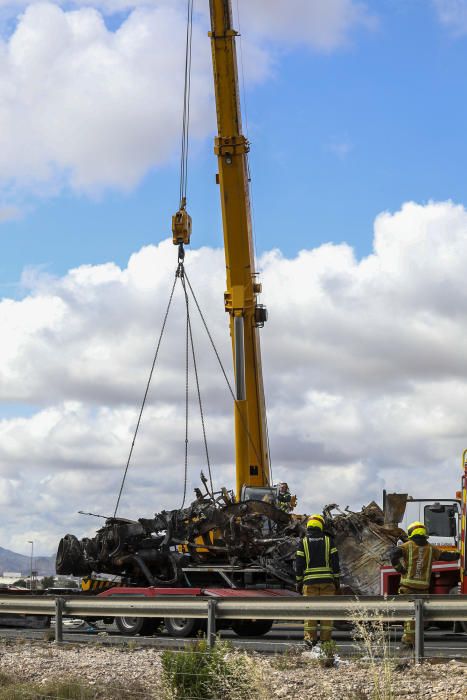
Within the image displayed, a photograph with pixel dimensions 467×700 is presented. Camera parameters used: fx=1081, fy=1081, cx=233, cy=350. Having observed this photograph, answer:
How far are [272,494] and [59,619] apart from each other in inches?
348

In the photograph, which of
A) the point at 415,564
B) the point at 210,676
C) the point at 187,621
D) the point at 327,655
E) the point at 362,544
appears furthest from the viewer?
the point at 362,544

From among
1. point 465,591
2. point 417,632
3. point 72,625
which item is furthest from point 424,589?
point 72,625

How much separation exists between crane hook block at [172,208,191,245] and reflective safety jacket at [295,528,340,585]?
501 inches

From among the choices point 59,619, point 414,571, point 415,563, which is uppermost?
point 415,563

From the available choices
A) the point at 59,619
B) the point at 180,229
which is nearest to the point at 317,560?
the point at 59,619

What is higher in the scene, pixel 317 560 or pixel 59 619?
pixel 317 560

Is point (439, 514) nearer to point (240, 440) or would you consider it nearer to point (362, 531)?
point (362, 531)

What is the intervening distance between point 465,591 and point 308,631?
4509 mm

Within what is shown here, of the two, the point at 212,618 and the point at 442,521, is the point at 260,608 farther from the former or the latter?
the point at 442,521

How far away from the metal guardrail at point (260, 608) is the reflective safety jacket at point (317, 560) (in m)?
1.55

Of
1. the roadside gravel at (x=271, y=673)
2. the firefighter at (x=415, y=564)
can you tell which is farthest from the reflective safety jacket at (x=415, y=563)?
the roadside gravel at (x=271, y=673)

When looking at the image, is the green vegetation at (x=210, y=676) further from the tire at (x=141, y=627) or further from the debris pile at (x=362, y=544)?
the debris pile at (x=362, y=544)

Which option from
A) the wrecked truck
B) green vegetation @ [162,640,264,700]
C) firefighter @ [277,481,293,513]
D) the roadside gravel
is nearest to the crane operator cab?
firefighter @ [277,481,293,513]

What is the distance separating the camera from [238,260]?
2677 cm
